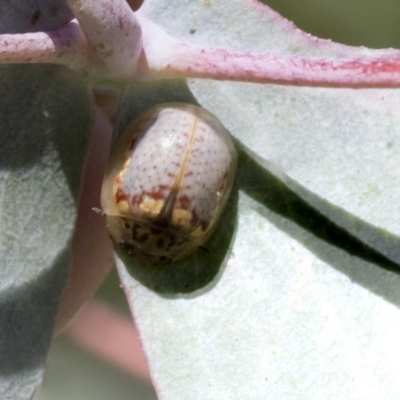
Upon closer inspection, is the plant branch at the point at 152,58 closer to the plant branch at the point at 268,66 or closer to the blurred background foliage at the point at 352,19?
the plant branch at the point at 268,66

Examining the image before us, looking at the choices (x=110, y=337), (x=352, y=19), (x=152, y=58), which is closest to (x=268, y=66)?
(x=152, y=58)

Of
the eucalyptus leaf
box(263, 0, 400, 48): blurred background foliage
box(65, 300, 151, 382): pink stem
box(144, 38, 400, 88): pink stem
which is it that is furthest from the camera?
box(263, 0, 400, 48): blurred background foliage

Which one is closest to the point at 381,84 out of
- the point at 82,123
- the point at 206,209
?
the point at 206,209

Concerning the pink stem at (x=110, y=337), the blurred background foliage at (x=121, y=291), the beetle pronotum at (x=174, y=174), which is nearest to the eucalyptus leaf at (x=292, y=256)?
the beetle pronotum at (x=174, y=174)

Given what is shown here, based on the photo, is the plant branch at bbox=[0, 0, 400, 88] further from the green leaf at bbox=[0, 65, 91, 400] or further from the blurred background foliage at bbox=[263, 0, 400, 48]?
the blurred background foliage at bbox=[263, 0, 400, 48]

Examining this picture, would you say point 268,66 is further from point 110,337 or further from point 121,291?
point 121,291

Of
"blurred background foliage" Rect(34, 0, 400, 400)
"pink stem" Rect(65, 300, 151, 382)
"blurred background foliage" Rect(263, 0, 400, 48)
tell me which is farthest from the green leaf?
"blurred background foliage" Rect(263, 0, 400, 48)
